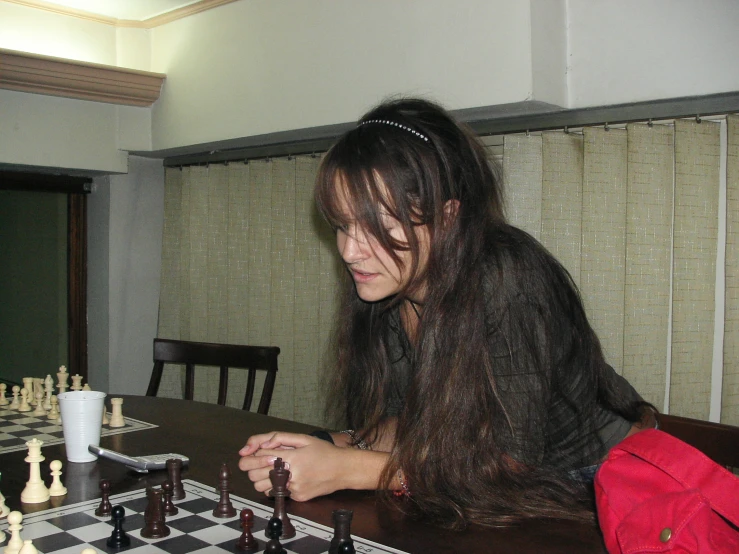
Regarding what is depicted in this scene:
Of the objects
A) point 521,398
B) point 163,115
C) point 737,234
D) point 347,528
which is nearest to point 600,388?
point 521,398

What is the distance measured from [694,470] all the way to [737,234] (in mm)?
1480

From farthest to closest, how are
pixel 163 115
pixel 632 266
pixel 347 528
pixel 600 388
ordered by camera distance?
pixel 163 115, pixel 632 266, pixel 600 388, pixel 347 528

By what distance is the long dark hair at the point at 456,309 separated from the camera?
3.86 feet

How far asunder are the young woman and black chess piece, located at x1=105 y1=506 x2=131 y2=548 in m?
0.25

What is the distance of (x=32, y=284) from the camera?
165 inches

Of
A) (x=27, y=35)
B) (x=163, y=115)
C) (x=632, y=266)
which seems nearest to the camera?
(x=632, y=266)

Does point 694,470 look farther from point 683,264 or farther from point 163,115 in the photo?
point 163,115

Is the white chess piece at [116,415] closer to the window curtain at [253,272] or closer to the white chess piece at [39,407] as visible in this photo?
the white chess piece at [39,407]

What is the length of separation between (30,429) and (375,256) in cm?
107

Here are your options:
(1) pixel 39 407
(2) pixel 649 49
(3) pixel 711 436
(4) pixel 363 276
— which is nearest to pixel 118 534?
(4) pixel 363 276

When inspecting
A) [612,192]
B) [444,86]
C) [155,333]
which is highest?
[444,86]

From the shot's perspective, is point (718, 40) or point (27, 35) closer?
point (718, 40)

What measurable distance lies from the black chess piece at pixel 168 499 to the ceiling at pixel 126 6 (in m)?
2.58

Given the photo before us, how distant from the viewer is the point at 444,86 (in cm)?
247
